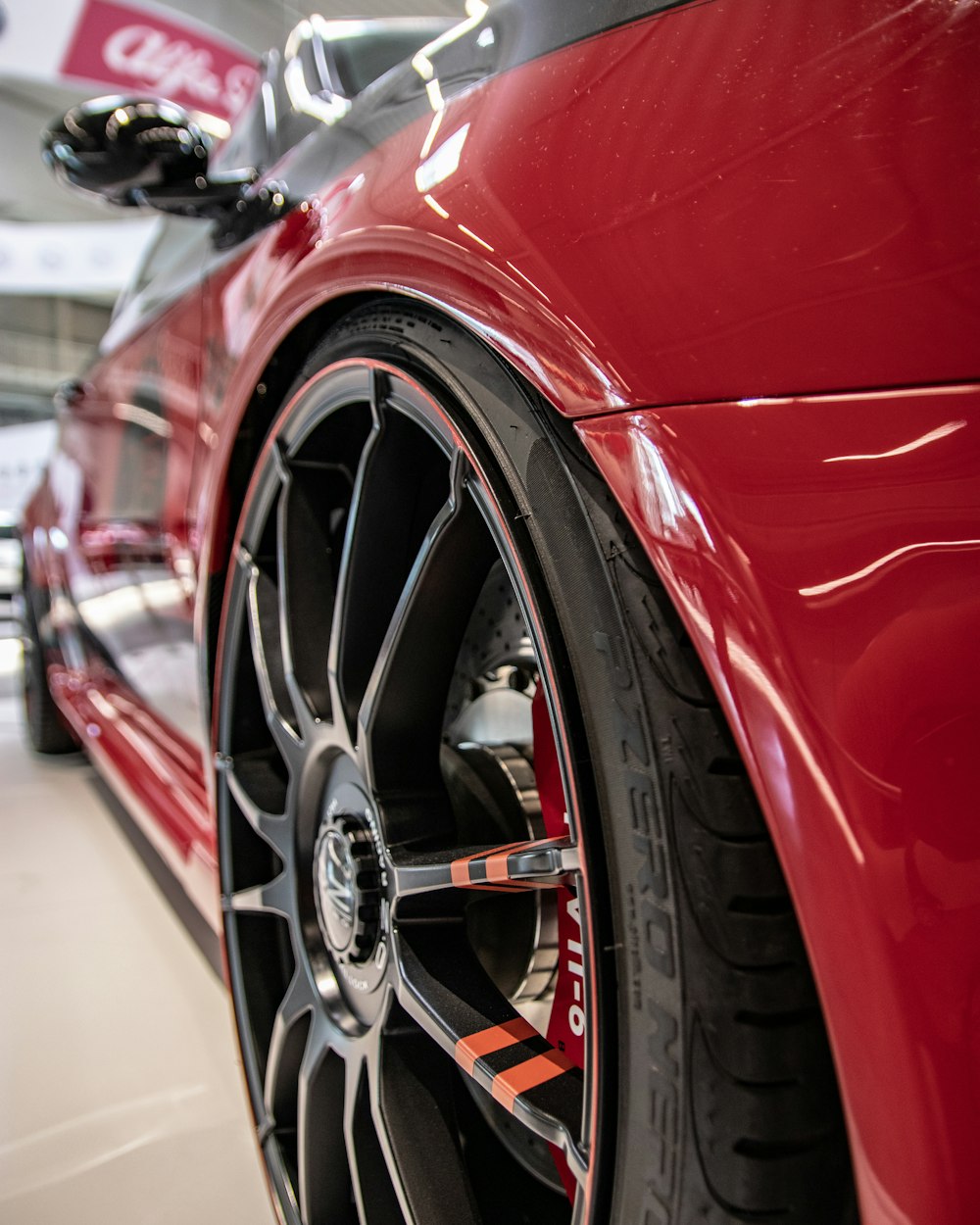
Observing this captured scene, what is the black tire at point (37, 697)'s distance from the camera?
10.0 ft

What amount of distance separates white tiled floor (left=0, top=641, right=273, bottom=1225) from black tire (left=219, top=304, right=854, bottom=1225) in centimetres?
22

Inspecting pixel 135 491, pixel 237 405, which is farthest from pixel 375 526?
pixel 135 491

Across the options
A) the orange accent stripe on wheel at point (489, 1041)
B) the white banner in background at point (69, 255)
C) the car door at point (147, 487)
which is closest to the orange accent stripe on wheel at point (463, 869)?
the orange accent stripe on wheel at point (489, 1041)

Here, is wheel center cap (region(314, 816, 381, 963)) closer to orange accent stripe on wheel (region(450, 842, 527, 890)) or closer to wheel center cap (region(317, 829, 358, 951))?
wheel center cap (region(317, 829, 358, 951))

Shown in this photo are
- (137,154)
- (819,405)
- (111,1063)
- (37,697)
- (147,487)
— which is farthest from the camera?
(37,697)

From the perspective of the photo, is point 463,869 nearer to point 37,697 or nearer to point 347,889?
point 347,889

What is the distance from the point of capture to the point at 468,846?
2.79ft

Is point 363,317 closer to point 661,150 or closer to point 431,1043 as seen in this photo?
point 661,150

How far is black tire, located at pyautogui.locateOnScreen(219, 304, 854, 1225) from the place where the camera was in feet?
1.58

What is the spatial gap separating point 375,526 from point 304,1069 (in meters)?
0.55

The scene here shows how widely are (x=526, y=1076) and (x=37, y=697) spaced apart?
9.47 ft

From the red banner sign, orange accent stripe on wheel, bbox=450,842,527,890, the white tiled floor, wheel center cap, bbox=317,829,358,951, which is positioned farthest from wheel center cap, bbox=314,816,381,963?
the red banner sign

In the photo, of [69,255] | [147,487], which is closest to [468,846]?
[147,487]

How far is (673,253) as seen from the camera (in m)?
0.52
